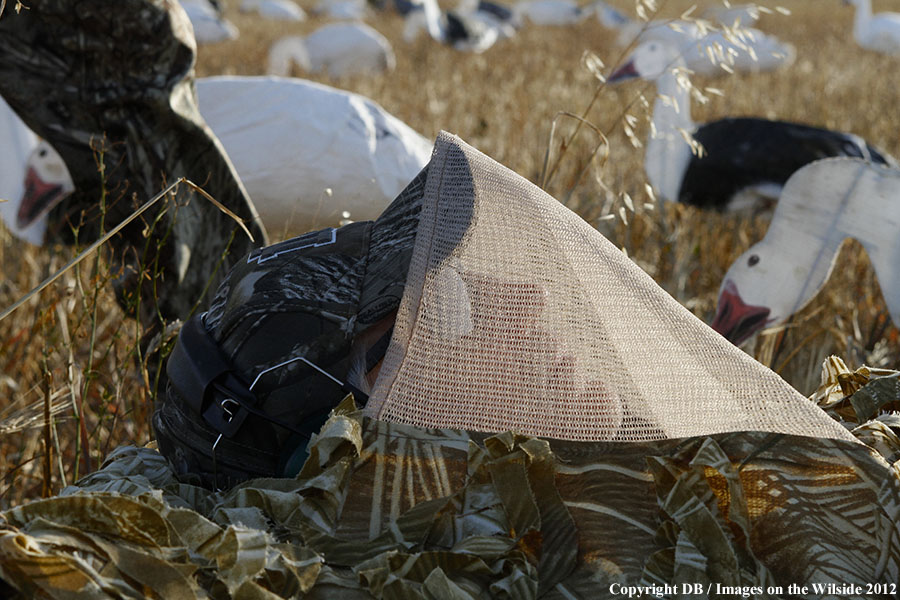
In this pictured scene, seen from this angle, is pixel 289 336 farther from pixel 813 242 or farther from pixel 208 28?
pixel 208 28

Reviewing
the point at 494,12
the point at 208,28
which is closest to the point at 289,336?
the point at 208,28

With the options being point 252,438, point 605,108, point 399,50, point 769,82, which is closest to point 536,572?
point 252,438

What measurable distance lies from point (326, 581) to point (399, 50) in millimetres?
10407

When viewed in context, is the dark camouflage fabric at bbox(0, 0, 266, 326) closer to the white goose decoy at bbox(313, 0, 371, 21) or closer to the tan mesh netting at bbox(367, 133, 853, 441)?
the tan mesh netting at bbox(367, 133, 853, 441)

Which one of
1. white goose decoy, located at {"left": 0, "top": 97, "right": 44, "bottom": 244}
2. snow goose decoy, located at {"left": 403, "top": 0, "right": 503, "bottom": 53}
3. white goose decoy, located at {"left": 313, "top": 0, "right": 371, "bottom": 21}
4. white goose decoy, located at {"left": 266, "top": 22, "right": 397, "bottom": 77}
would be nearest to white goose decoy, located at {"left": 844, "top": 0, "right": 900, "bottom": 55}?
snow goose decoy, located at {"left": 403, "top": 0, "right": 503, "bottom": 53}

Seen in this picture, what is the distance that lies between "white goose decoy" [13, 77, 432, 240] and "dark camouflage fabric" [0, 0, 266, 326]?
0.49m

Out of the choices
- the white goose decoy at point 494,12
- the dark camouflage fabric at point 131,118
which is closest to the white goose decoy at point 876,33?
the white goose decoy at point 494,12

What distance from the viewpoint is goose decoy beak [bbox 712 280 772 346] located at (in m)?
2.23

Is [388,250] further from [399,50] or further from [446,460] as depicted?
[399,50]

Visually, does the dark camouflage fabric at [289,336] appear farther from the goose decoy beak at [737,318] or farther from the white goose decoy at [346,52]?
the white goose decoy at [346,52]

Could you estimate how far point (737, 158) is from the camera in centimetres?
336

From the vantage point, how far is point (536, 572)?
3.47ft

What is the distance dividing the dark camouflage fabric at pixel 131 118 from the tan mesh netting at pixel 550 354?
0.73 meters

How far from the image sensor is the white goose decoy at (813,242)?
2.16 meters
